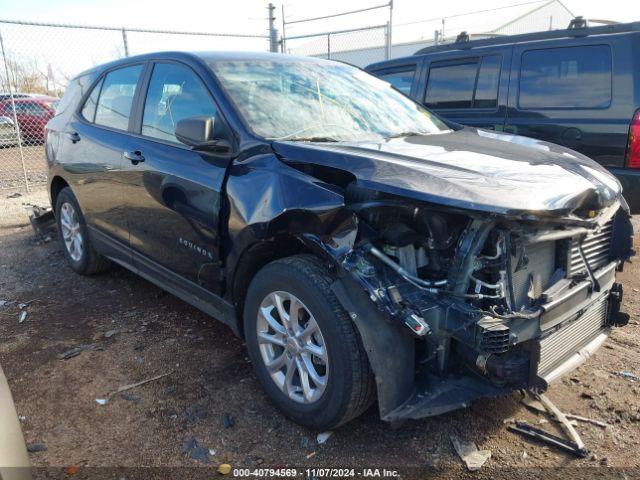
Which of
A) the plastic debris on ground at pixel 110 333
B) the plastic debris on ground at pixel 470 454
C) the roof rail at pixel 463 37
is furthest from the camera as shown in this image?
the roof rail at pixel 463 37

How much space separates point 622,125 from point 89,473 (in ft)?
15.4

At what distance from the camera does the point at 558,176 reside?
2.43 metres

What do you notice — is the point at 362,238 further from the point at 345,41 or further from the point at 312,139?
the point at 345,41

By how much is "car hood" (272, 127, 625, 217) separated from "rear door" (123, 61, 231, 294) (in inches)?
22.8

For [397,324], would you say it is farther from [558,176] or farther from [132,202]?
[132,202]

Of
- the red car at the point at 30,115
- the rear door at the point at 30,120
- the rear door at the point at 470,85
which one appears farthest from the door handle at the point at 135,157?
the rear door at the point at 30,120

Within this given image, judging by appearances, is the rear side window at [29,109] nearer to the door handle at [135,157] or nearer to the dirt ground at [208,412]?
the dirt ground at [208,412]

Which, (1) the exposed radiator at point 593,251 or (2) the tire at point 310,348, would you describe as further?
(1) the exposed radiator at point 593,251

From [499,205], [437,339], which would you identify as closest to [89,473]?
[437,339]

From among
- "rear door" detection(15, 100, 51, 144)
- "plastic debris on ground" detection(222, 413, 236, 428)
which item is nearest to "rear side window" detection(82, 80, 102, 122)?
"plastic debris on ground" detection(222, 413, 236, 428)

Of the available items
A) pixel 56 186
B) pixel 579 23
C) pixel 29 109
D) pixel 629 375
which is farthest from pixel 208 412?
pixel 29 109

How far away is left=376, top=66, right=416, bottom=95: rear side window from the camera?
627 centimetres

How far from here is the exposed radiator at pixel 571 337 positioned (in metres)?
2.26

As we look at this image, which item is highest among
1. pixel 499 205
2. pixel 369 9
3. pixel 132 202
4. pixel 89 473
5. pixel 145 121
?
pixel 369 9
